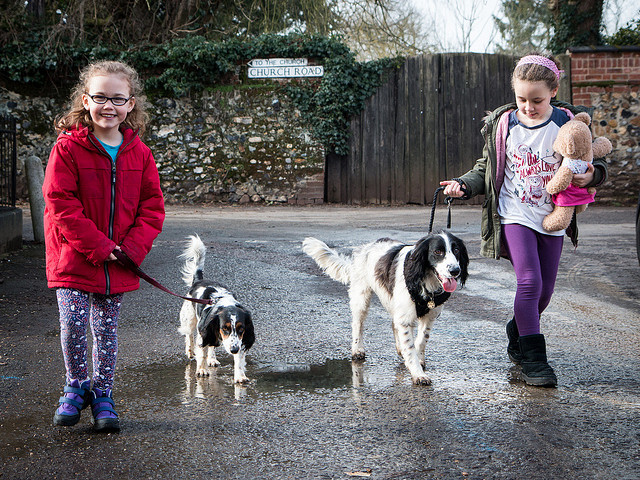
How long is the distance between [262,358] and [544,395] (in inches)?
73.6

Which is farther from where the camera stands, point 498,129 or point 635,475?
point 498,129

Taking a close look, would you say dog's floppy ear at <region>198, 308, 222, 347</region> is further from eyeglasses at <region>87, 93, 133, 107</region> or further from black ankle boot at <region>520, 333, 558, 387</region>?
black ankle boot at <region>520, 333, 558, 387</region>

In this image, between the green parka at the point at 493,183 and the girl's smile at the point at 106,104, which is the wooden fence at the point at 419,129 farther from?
the girl's smile at the point at 106,104

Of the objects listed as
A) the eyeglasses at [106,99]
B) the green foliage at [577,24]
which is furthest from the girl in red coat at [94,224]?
the green foliage at [577,24]

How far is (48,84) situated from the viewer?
16.5 meters

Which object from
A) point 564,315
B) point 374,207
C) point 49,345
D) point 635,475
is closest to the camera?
point 635,475

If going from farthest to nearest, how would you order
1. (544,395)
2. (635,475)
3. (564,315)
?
(564,315)
(544,395)
(635,475)

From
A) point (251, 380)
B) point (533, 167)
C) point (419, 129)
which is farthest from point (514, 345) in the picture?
point (419, 129)

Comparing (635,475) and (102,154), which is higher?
(102,154)

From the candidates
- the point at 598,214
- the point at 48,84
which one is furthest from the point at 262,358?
the point at 48,84

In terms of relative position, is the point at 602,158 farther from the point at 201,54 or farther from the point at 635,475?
the point at 201,54

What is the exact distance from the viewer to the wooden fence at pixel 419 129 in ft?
52.5

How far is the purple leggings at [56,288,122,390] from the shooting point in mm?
3342

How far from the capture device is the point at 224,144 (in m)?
16.3
